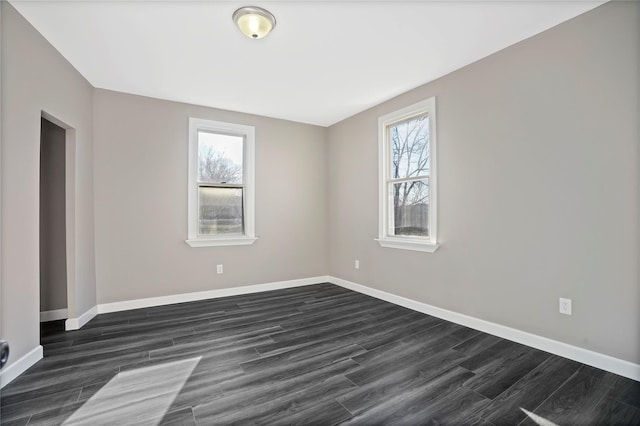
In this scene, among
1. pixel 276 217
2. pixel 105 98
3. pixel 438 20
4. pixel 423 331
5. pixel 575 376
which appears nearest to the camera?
pixel 575 376

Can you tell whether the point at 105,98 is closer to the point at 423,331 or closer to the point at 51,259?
the point at 51,259

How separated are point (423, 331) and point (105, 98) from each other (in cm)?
444

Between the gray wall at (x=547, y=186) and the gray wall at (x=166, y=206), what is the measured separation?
2163mm

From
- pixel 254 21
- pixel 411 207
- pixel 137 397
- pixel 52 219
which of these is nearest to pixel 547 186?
pixel 411 207

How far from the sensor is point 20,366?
224 centimetres

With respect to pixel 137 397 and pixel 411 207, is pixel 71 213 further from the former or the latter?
pixel 411 207

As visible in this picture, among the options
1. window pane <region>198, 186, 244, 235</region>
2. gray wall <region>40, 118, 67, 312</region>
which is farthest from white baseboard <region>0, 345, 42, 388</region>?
window pane <region>198, 186, 244, 235</region>

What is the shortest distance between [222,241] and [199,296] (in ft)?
2.61

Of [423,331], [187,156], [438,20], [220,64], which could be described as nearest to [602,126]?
[438,20]

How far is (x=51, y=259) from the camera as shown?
3.39 m

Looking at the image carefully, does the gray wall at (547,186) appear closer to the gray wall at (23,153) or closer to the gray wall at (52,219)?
the gray wall at (23,153)

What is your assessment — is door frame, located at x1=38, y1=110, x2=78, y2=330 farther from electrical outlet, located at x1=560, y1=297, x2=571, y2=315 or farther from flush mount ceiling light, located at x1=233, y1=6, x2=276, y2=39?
electrical outlet, located at x1=560, y1=297, x2=571, y2=315

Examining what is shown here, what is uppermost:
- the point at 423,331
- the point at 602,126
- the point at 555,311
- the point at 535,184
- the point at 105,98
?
the point at 105,98

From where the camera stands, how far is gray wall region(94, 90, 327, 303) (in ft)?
12.1
